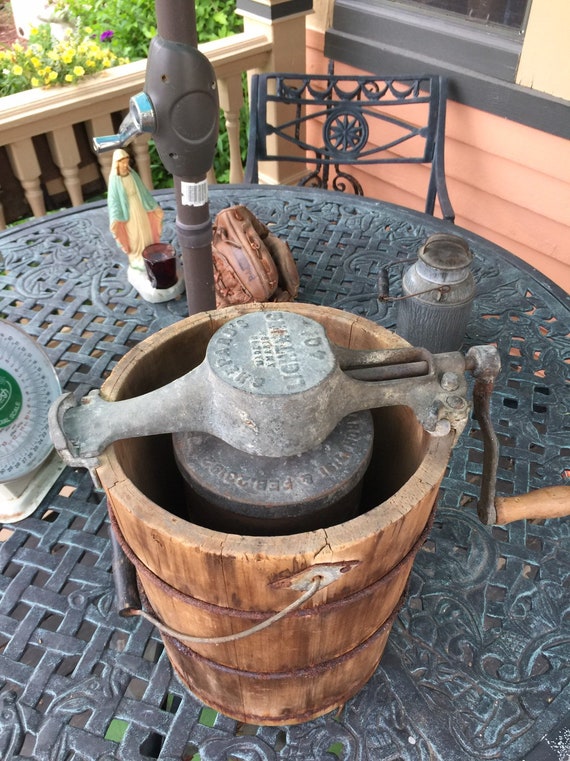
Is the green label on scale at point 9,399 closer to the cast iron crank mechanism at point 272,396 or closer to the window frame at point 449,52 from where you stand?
the cast iron crank mechanism at point 272,396

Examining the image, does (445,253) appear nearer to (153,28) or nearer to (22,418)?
(22,418)

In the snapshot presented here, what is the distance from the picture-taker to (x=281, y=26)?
2834 millimetres

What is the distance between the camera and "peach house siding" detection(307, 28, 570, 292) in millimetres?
2525

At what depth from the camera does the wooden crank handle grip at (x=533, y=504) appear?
1025 millimetres

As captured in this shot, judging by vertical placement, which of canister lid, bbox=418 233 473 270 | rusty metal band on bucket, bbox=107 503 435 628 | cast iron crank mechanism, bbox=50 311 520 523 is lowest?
rusty metal band on bucket, bbox=107 503 435 628

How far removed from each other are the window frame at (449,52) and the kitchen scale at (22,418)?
6.91 ft

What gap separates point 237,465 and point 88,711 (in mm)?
498

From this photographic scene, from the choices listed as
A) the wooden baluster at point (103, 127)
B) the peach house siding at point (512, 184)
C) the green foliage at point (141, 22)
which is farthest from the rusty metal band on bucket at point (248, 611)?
the green foliage at point (141, 22)

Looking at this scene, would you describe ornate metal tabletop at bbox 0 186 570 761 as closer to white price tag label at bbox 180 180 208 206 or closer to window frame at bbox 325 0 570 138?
white price tag label at bbox 180 180 208 206

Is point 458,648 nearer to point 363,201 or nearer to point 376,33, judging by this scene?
point 363,201

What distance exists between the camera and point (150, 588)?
924mm

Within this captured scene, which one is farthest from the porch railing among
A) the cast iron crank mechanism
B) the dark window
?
the cast iron crank mechanism

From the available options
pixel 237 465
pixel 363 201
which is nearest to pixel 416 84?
pixel 363 201

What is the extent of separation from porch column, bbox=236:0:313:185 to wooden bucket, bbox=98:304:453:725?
2.29 metres
